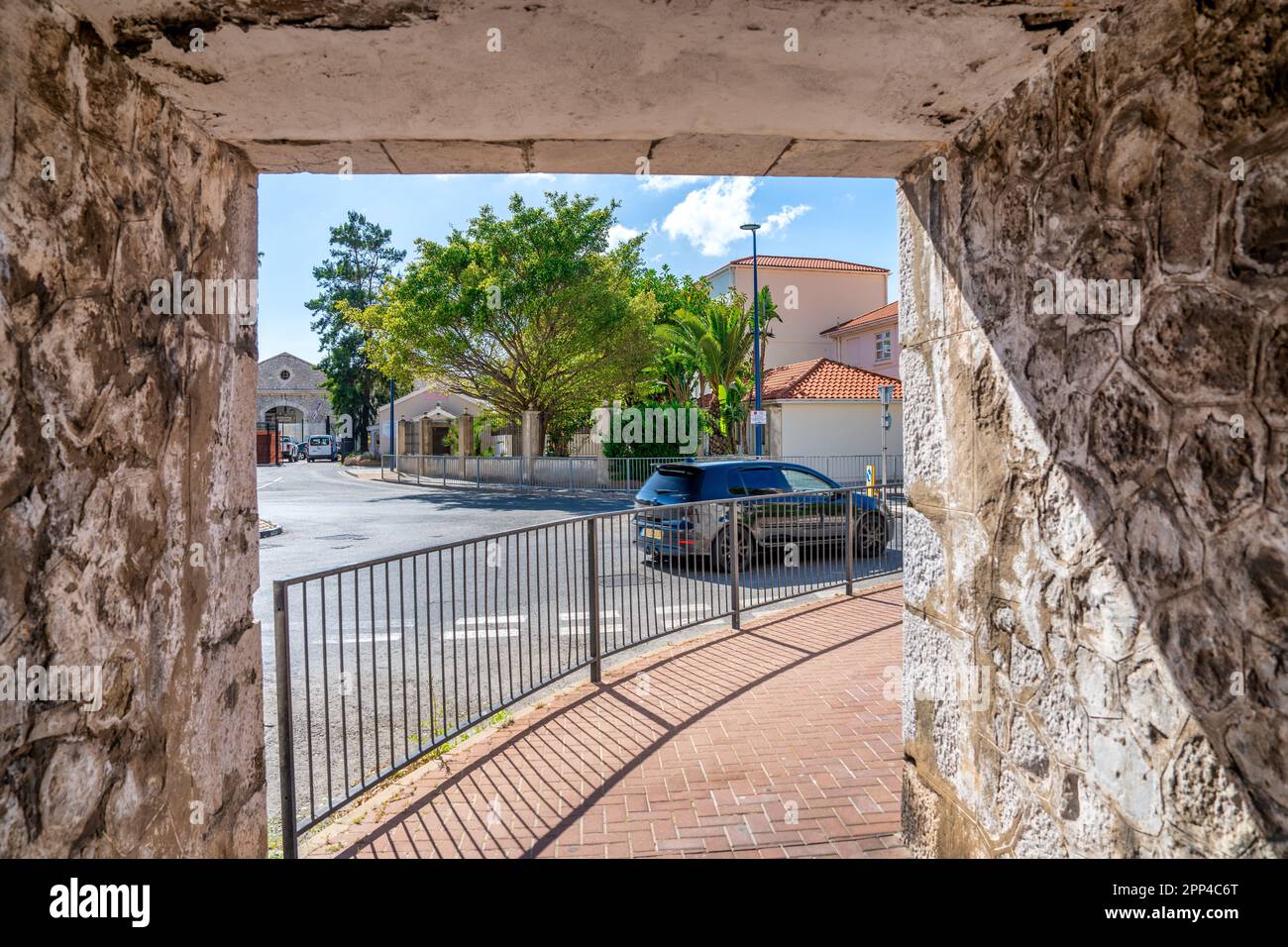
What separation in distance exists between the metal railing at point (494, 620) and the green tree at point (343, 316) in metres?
46.2

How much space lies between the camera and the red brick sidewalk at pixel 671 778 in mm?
3146

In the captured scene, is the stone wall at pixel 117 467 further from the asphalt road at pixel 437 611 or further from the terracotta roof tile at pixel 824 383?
the terracotta roof tile at pixel 824 383

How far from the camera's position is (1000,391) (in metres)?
2.32

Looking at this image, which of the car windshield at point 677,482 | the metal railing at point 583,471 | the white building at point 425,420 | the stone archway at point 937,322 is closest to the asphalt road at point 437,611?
the car windshield at point 677,482

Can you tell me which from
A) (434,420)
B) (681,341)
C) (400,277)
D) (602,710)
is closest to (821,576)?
(602,710)

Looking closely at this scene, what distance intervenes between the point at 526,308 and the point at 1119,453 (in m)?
23.9

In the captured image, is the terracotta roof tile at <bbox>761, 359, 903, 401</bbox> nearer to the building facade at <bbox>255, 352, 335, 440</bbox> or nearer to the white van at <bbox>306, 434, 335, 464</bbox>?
the white van at <bbox>306, 434, 335, 464</bbox>

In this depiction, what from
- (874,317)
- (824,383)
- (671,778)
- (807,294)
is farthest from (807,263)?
(671,778)

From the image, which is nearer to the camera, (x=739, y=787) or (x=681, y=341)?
(x=739, y=787)

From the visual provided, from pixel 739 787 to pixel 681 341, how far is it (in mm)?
24780

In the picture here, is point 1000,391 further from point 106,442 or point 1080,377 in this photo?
point 106,442

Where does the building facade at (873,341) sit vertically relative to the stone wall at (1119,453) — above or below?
above

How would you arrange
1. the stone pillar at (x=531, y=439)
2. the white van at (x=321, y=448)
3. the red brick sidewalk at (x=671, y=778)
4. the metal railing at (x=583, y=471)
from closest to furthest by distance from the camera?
the red brick sidewalk at (x=671, y=778) → the metal railing at (x=583, y=471) → the stone pillar at (x=531, y=439) → the white van at (x=321, y=448)

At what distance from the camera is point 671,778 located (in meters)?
3.73
